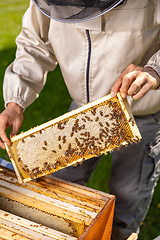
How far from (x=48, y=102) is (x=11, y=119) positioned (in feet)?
9.24

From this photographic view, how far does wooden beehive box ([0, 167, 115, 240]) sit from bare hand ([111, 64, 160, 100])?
0.65 meters

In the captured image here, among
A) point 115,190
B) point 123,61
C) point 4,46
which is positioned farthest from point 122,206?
point 4,46

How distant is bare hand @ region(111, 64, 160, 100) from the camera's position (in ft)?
4.56

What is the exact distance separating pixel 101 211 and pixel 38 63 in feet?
4.09

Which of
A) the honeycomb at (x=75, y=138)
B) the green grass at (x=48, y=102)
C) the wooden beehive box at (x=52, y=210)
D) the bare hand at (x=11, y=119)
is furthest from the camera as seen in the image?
the green grass at (x=48, y=102)

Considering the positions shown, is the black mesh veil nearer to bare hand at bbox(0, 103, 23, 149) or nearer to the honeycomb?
the honeycomb

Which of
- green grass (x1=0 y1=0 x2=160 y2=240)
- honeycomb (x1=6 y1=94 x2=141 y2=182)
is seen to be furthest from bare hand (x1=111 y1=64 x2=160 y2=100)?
green grass (x1=0 y1=0 x2=160 y2=240)

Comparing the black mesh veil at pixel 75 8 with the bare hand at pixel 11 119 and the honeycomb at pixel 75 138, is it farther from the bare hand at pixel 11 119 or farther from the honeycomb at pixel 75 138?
the bare hand at pixel 11 119

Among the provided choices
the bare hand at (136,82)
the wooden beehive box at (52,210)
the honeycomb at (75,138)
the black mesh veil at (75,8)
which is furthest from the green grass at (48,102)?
the black mesh veil at (75,8)

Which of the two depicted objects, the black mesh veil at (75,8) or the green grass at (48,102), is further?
the green grass at (48,102)

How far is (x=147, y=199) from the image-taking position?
95.3 inches

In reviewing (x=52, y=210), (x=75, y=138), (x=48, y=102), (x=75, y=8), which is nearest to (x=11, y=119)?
(x=75, y=138)

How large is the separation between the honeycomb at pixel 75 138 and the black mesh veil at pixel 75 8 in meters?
0.47

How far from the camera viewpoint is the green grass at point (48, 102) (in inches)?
122
